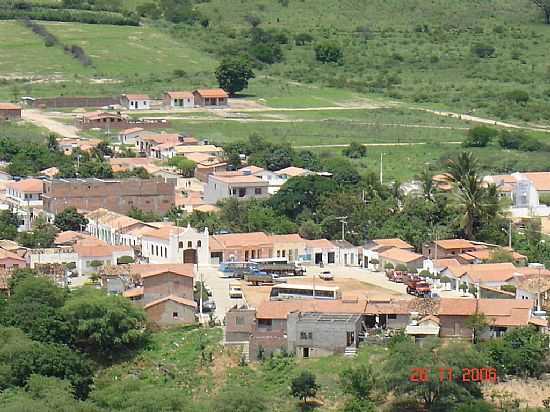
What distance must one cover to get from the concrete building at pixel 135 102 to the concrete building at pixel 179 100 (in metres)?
1.00

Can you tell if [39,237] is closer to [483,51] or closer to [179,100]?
[179,100]

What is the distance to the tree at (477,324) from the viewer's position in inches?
1425

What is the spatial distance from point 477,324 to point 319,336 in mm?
3370

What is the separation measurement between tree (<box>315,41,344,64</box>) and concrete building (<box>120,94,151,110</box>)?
16670mm

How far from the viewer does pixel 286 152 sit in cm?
6109

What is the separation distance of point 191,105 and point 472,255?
123 feet

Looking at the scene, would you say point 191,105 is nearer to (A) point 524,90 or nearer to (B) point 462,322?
(A) point 524,90

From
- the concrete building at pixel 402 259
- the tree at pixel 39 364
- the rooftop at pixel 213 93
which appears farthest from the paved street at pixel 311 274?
the rooftop at pixel 213 93

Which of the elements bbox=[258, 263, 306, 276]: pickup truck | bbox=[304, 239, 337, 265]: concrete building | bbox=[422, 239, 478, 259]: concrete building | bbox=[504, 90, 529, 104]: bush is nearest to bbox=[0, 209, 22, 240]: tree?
bbox=[258, 263, 306, 276]: pickup truck

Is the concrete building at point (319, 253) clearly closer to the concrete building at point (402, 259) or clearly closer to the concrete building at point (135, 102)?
the concrete building at point (402, 259)

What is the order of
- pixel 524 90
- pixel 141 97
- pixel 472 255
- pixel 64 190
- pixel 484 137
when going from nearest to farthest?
pixel 472 255 → pixel 64 190 → pixel 484 137 → pixel 141 97 → pixel 524 90

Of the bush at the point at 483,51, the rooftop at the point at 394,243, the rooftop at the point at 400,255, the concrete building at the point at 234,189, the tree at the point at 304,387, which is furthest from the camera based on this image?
the bush at the point at 483,51

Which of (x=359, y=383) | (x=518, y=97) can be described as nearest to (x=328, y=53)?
(x=518, y=97)

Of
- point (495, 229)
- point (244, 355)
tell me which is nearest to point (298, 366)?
point (244, 355)
